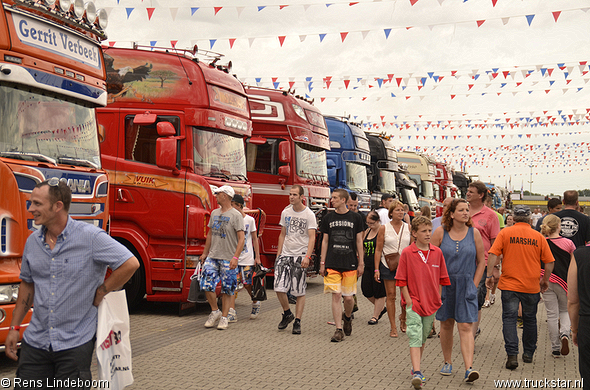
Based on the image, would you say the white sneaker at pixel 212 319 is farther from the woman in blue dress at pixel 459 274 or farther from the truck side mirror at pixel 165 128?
the woman in blue dress at pixel 459 274

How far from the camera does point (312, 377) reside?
6.53 m

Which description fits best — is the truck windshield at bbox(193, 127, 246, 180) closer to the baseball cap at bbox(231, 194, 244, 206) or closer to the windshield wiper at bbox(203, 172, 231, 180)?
the windshield wiper at bbox(203, 172, 231, 180)

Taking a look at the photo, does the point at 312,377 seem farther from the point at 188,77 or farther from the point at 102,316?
the point at 188,77

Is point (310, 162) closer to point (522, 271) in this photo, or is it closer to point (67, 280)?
point (522, 271)

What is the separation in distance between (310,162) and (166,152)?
5.91 m

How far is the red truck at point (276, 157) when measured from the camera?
551 inches

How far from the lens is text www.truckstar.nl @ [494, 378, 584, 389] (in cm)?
633

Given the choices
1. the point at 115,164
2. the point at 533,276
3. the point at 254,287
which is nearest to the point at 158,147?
the point at 115,164

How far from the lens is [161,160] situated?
9.42 m

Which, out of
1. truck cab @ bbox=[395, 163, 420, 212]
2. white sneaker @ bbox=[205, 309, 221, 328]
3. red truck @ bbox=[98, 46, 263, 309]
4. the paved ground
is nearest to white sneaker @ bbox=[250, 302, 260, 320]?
the paved ground

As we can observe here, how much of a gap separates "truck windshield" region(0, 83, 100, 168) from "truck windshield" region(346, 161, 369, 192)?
38.1 ft

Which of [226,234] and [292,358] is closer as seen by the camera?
[292,358]

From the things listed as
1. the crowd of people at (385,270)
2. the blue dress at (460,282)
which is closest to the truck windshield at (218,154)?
the crowd of people at (385,270)

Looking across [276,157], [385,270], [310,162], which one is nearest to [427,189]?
[310,162]
